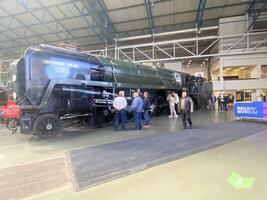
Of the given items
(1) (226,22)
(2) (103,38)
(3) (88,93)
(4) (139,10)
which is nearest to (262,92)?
(1) (226,22)

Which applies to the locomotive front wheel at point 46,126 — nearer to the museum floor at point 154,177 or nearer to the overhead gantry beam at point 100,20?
the museum floor at point 154,177

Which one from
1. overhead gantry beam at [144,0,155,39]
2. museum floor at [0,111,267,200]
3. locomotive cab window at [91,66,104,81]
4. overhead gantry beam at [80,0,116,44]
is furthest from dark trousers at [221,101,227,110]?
museum floor at [0,111,267,200]

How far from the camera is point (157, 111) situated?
13273mm

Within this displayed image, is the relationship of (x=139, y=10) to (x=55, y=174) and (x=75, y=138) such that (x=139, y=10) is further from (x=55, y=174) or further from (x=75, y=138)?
(x=55, y=174)

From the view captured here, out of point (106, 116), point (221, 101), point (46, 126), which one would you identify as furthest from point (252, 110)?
point (46, 126)

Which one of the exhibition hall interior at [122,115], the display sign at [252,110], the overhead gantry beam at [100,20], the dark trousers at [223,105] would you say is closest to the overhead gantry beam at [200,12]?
the exhibition hall interior at [122,115]

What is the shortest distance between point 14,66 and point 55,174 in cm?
493

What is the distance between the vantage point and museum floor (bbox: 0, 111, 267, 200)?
9.46ft

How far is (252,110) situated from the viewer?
33.4 ft

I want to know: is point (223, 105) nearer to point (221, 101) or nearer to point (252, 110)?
point (221, 101)

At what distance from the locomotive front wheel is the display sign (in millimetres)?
8480

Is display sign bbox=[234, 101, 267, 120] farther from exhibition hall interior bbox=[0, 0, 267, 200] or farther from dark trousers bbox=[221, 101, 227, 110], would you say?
dark trousers bbox=[221, 101, 227, 110]

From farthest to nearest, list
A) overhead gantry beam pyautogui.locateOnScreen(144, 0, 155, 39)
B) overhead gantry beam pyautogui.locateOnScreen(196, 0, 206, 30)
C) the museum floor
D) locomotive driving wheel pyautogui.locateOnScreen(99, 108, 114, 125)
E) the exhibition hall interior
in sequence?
overhead gantry beam pyautogui.locateOnScreen(144, 0, 155, 39), overhead gantry beam pyautogui.locateOnScreen(196, 0, 206, 30), locomotive driving wheel pyautogui.locateOnScreen(99, 108, 114, 125), the exhibition hall interior, the museum floor

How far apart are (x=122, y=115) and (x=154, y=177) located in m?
4.68
